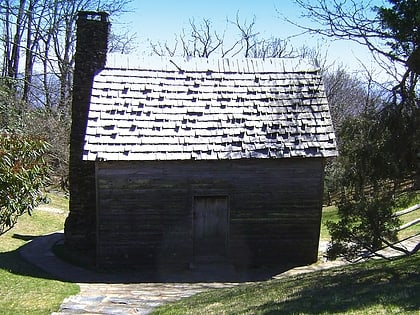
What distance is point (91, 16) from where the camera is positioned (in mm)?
19047

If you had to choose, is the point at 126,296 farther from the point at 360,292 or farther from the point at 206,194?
the point at 360,292

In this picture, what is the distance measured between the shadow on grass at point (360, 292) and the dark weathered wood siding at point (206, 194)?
4.24 m

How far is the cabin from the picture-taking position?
16203mm

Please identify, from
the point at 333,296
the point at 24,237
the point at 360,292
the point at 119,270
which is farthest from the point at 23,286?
the point at 24,237

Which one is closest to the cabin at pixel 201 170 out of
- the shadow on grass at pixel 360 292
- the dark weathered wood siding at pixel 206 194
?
the dark weathered wood siding at pixel 206 194

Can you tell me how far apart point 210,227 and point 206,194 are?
3.38ft

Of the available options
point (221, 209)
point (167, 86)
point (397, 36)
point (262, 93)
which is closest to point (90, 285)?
point (221, 209)

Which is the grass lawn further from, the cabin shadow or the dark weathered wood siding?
the dark weathered wood siding

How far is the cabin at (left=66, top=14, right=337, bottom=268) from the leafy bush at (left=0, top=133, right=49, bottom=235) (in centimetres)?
319

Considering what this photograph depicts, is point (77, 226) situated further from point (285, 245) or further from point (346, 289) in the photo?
point (346, 289)

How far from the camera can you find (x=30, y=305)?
11438 mm

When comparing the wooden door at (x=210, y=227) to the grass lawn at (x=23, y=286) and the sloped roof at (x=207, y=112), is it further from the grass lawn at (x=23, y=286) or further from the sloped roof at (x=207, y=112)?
the grass lawn at (x=23, y=286)

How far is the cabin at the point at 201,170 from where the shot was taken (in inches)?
638

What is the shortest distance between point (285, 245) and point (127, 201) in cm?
490
